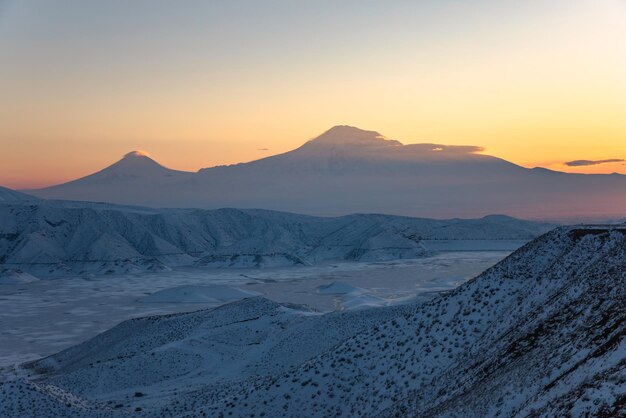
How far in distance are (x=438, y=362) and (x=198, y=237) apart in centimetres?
15271

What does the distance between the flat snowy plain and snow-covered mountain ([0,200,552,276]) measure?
35.0 ft

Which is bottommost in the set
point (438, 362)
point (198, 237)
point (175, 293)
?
point (175, 293)

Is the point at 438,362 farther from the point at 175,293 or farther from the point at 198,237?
the point at 198,237

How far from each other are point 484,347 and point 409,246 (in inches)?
5301

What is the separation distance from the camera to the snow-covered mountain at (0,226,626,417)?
15.9 m

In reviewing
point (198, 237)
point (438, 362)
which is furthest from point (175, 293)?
point (198, 237)

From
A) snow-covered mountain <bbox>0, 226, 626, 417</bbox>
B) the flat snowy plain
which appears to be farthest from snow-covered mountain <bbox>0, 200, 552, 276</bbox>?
snow-covered mountain <bbox>0, 226, 626, 417</bbox>

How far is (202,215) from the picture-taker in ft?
626

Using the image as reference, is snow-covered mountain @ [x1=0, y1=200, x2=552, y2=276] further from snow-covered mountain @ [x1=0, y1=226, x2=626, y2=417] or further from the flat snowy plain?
snow-covered mountain @ [x1=0, y1=226, x2=626, y2=417]

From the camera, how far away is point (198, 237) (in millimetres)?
171625

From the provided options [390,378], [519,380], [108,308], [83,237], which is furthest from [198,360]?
[83,237]

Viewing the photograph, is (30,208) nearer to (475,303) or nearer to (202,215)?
(202,215)

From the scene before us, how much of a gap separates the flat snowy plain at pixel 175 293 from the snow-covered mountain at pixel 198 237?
1065 centimetres

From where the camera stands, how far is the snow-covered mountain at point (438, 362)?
15.9 metres
